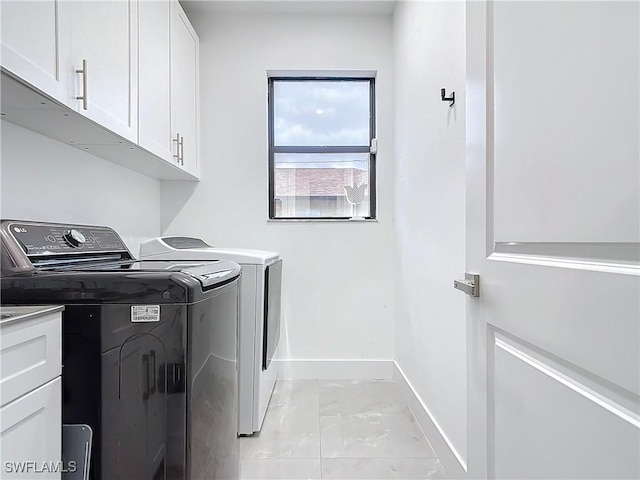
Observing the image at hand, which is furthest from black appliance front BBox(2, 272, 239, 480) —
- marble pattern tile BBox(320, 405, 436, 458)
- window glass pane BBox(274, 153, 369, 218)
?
window glass pane BBox(274, 153, 369, 218)

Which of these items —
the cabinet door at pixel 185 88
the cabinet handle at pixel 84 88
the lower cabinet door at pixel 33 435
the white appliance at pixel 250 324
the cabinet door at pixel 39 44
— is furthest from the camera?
the cabinet door at pixel 185 88

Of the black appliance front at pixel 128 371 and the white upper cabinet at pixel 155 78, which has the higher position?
the white upper cabinet at pixel 155 78

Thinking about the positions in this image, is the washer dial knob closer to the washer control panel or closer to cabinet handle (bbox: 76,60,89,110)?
the washer control panel

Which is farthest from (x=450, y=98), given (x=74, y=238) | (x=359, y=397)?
(x=359, y=397)

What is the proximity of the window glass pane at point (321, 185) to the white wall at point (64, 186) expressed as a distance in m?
1.01

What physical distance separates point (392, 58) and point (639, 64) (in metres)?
2.54

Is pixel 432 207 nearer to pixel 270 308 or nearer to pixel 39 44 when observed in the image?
pixel 270 308

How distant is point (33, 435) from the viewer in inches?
32.7

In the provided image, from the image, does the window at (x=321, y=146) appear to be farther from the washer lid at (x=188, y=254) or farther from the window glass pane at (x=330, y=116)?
the washer lid at (x=188, y=254)

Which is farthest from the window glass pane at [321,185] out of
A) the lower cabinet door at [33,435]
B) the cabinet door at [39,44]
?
the lower cabinet door at [33,435]

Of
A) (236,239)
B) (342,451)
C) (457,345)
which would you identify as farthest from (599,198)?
(236,239)

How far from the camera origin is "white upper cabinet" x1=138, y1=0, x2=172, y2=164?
175cm

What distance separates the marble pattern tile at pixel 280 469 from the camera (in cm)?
163

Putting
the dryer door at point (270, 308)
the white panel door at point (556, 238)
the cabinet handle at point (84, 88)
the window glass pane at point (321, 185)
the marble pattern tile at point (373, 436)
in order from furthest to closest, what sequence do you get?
the window glass pane at point (321, 185) → the dryer door at point (270, 308) → the marble pattern tile at point (373, 436) → the cabinet handle at point (84, 88) → the white panel door at point (556, 238)
